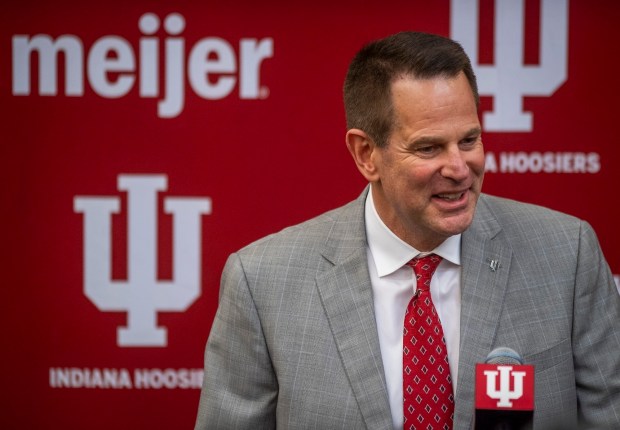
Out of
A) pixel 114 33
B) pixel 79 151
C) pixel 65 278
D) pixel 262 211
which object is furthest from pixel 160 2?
pixel 65 278

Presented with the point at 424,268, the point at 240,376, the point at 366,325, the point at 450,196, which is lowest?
the point at 240,376

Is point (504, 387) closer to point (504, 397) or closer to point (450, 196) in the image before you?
point (504, 397)

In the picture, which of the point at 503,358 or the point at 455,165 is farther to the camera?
the point at 455,165

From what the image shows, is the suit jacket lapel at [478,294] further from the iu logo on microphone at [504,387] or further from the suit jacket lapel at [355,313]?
the iu logo on microphone at [504,387]

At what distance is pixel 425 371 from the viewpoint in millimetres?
1884

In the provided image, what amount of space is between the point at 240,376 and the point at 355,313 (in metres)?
0.28

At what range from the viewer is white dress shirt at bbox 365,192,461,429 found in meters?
1.92

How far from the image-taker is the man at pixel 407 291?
1.84m

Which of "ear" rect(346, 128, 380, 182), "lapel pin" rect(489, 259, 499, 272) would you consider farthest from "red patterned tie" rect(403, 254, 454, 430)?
"ear" rect(346, 128, 380, 182)

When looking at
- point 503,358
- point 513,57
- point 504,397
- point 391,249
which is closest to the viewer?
point 504,397

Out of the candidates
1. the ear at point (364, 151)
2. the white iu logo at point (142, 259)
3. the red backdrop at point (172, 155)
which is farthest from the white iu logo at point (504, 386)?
the white iu logo at point (142, 259)

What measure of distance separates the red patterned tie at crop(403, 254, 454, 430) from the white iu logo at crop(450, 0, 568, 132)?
1.08m

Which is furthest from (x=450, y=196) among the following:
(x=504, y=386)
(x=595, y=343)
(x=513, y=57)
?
(x=513, y=57)

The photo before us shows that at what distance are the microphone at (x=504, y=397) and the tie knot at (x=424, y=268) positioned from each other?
52 centimetres
